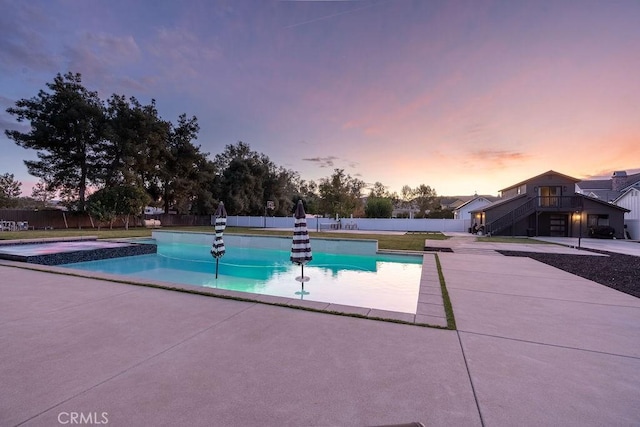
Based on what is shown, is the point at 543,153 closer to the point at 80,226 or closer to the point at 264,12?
the point at 264,12

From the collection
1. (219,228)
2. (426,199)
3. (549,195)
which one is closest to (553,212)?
(549,195)

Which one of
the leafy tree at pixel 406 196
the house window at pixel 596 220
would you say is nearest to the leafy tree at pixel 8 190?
the leafy tree at pixel 406 196

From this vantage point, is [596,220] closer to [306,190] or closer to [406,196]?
[406,196]

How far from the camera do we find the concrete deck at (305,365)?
75.0 inches

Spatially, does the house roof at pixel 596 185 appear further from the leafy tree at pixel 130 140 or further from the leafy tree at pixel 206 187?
the leafy tree at pixel 130 140

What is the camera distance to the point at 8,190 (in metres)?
36.1

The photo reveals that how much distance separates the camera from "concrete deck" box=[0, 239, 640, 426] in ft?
6.25

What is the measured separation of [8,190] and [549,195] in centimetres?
5805

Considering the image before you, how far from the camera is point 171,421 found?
1.80 m

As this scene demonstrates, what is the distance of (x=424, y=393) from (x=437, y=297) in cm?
289

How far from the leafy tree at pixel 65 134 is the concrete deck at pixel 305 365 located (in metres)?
26.3

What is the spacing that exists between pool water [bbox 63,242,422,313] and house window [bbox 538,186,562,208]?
16481 mm

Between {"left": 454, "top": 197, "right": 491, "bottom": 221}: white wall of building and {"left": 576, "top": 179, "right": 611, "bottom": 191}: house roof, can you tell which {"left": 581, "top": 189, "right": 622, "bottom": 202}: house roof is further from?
{"left": 454, "top": 197, "right": 491, "bottom": 221}: white wall of building

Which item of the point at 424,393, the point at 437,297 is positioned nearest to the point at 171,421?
the point at 424,393
